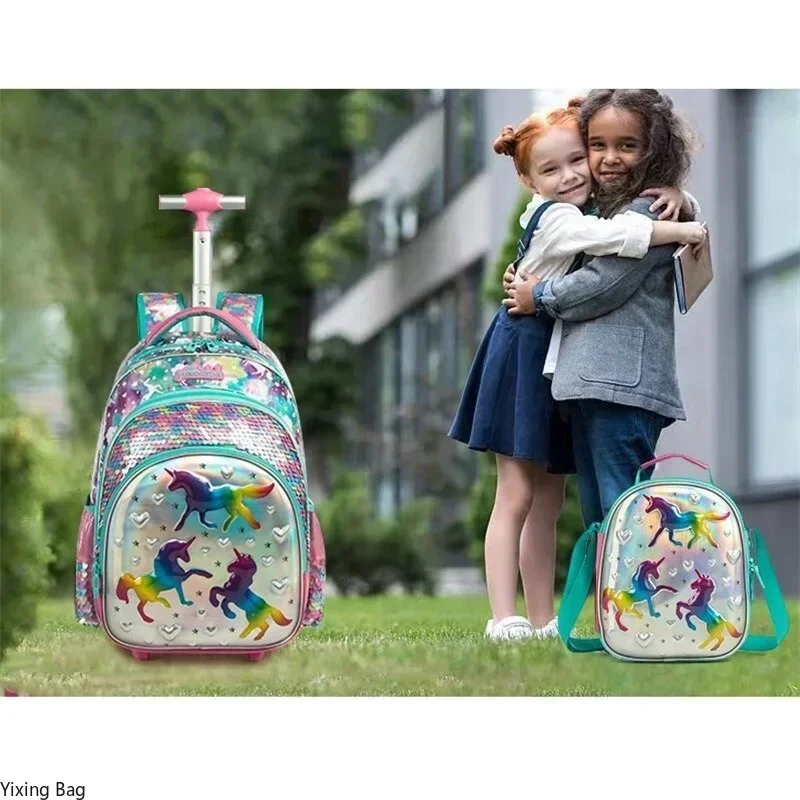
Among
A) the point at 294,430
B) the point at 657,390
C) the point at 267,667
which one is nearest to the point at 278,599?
the point at 267,667

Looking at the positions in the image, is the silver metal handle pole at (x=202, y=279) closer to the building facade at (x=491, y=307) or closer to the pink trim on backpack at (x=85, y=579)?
the pink trim on backpack at (x=85, y=579)

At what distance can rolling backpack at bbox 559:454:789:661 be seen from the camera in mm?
3162

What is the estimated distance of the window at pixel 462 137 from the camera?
987 centimetres

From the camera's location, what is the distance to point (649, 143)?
3.34 m

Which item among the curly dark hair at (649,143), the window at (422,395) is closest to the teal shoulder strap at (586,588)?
the curly dark hair at (649,143)

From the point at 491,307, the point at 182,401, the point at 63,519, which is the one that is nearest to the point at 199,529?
the point at 182,401

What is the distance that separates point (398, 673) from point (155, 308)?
1.04m

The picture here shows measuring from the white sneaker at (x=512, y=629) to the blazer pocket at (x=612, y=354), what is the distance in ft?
2.05

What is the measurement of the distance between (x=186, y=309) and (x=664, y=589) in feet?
4.10

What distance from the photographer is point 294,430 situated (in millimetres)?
3320

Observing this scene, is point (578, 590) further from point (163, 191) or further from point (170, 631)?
point (163, 191)

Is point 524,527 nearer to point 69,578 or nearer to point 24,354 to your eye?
point 69,578

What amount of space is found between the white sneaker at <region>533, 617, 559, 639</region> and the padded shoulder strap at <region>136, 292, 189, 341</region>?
1.14 metres

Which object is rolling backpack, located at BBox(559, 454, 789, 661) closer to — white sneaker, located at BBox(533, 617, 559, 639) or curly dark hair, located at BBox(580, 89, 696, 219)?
white sneaker, located at BBox(533, 617, 559, 639)
